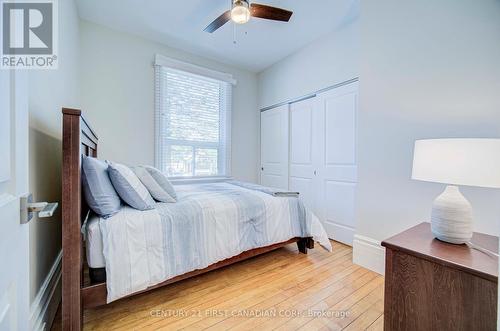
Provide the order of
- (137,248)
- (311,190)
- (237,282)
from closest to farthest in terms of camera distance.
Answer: (137,248)
(237,282)
(311,190)

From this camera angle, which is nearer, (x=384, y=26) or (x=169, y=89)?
(x=384, y=26)

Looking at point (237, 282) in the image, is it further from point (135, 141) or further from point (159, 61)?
point (159, 61)

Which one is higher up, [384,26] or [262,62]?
[262,62]

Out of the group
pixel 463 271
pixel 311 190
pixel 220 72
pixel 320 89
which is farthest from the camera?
pixel 220 72

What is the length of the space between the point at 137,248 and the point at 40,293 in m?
0.56

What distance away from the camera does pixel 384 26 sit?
1992 millimetres

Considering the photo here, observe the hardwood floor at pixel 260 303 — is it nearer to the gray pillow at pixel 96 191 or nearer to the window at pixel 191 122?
the gray pillow at pixel 96 191

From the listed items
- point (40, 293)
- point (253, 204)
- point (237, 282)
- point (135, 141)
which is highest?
point (135, 141)

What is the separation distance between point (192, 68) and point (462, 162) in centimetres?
343

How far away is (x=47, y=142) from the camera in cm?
153

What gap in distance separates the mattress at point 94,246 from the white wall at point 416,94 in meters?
2.20

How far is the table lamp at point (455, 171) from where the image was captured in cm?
97

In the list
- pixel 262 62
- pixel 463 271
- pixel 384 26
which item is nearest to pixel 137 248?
pixel 463 271

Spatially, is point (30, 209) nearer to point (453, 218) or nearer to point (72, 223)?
point (72, 223)
